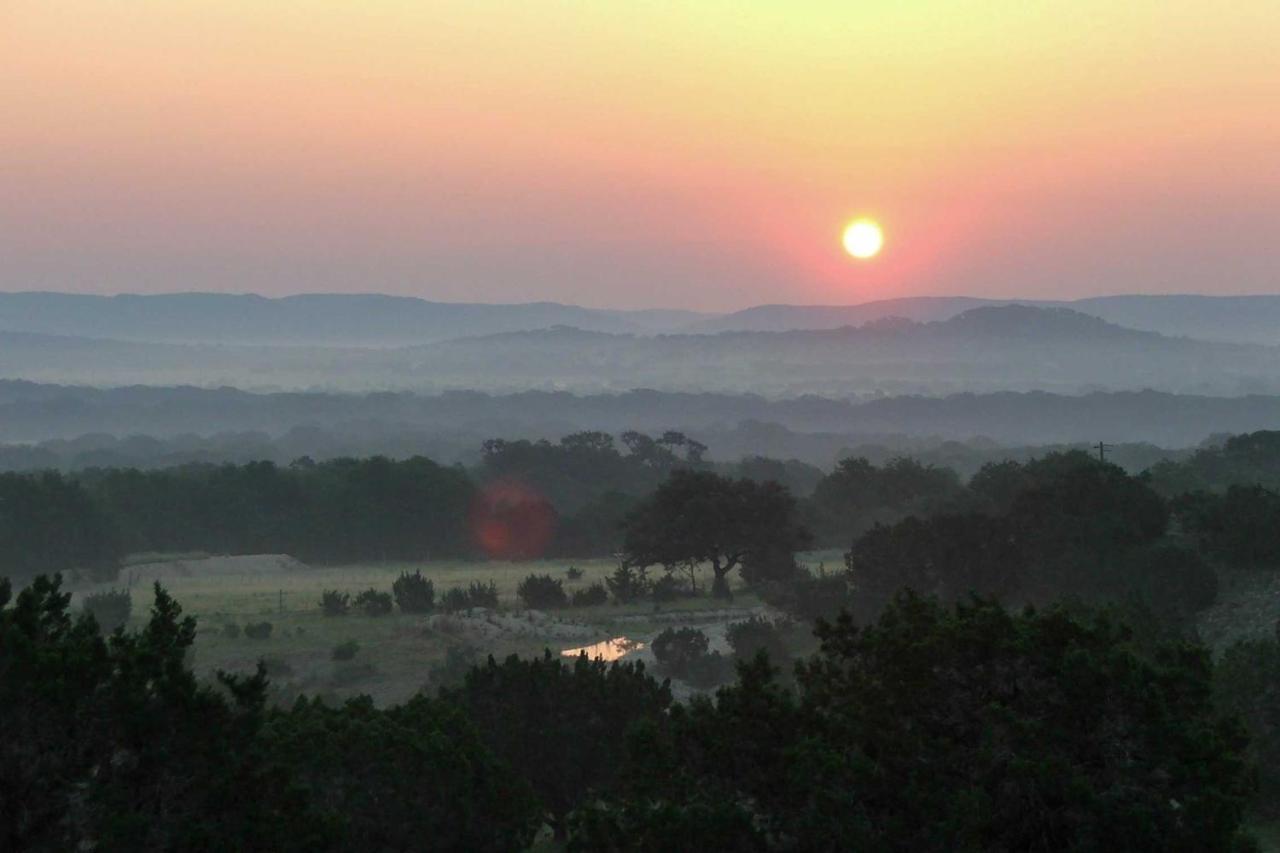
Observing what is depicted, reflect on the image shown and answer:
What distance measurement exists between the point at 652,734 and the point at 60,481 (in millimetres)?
59003

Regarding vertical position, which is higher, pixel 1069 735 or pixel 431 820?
pixel 1069 735

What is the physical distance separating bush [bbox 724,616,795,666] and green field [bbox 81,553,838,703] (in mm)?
2737

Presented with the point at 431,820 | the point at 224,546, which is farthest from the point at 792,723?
the point at 224,546

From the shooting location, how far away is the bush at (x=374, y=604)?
47.6 meters

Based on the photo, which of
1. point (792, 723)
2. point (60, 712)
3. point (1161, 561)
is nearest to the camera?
point (60, 712)

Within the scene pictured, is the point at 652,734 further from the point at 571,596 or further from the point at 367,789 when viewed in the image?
the point at 571,596

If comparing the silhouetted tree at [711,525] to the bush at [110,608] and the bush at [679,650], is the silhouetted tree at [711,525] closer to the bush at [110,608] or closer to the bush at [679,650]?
the bush at [679,650]

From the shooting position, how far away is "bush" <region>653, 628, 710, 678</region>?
118 feet

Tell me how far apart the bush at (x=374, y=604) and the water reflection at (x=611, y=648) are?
889 cm

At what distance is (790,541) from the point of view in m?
54.2

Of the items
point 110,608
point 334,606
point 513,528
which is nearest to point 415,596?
point 334,606

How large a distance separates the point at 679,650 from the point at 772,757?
24076 mm

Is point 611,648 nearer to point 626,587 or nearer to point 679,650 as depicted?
point 679,650

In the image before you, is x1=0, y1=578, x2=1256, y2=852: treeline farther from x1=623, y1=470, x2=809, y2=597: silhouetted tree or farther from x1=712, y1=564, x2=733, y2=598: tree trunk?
x1=712, y1=564, x2=733, y2=598: tree trunk
